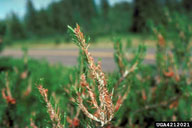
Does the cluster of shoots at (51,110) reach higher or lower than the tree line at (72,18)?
lower

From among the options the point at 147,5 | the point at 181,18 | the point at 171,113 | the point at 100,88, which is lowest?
the point at 171,113

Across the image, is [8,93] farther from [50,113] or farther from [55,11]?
[55,11]

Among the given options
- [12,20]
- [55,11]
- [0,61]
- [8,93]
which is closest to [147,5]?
[0,61]

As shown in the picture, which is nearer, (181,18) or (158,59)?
(158,59)

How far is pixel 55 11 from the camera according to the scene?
204 ft

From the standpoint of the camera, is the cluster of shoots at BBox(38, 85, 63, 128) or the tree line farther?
the tree line

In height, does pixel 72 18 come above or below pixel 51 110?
above

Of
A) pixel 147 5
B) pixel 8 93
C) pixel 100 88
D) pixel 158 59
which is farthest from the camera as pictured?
pixel 147 5

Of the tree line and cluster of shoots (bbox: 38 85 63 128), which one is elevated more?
the tree line

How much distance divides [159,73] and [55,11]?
6263 centimetres

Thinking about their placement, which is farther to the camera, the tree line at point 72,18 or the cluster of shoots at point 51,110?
the tree line at point 72,18

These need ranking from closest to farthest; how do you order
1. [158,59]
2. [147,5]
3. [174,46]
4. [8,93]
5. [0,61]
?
[8,93]
[158,59]
[174,46]
[0,61]
[147,5]

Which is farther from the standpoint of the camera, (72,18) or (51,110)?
(72,18)

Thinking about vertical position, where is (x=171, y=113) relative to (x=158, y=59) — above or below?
below
